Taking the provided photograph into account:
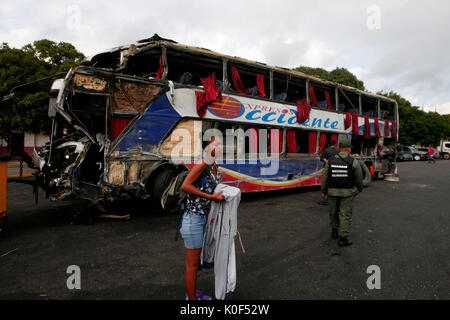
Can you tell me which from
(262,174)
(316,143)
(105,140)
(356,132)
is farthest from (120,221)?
(356,132)

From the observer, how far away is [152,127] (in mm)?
5805

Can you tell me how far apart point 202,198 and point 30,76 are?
17.4 m

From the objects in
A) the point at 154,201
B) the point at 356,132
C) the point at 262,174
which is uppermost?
the point at 356,132

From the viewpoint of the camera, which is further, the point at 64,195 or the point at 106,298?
the point at 64,195

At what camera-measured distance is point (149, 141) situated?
19.0 feet

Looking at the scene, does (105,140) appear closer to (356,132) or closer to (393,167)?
(356,132)

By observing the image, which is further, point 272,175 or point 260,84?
point 272,175

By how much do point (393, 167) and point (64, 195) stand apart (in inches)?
571

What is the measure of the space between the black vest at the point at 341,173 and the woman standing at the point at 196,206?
2693 mm

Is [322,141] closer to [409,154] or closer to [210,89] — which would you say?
[210,89]

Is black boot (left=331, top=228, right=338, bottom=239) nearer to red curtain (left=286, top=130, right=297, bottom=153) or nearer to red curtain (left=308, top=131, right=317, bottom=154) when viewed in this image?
red curtain (left=286, top=130, right=297, bottom=153)

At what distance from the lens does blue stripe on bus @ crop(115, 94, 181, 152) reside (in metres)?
5.56

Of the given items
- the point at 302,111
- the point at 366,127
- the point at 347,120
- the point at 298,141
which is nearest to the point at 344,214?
the point at 298,141

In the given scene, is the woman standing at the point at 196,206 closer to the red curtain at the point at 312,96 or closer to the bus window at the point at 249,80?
the bus window at the point at 249,80
